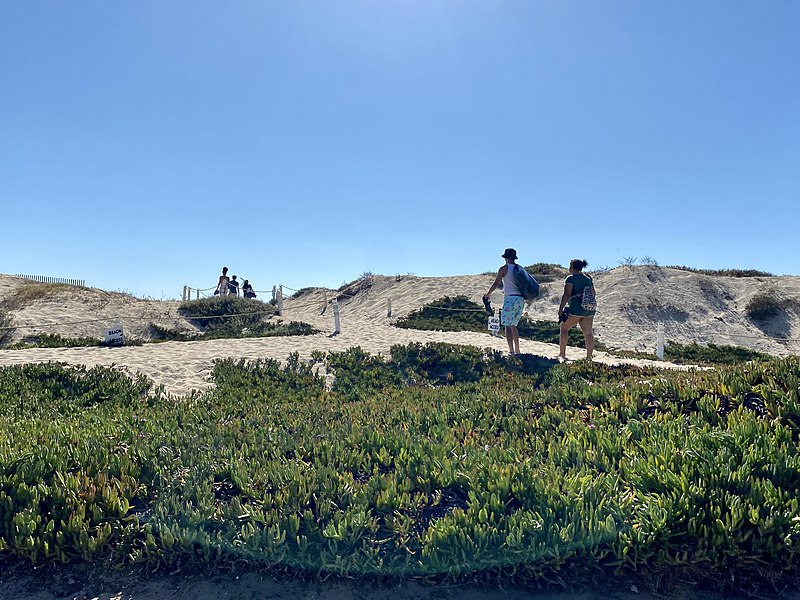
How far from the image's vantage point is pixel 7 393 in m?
7.88

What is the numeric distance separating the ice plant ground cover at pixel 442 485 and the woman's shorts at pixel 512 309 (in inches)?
160

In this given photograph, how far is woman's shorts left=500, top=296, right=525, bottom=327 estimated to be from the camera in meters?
9.89

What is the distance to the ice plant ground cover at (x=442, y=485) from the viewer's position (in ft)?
10.2

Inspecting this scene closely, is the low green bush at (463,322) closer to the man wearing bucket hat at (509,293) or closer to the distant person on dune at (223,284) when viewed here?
the man wearing bucket hat at (509,293)

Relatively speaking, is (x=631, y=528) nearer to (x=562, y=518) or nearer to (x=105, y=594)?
A: (x=562, y=518)

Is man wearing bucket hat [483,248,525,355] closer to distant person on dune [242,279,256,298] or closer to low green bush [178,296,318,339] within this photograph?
low green bush [178,296,318,339]

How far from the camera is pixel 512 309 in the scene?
32.7 feet

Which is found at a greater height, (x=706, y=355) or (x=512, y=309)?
(x=512, y=309)

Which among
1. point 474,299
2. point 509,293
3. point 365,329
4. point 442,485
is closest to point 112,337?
point 365,329

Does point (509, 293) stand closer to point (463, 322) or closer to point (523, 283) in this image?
point (523, 283)

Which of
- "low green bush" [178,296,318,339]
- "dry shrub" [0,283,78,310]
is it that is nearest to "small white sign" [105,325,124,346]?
"low green bush" [178,296,318,339]

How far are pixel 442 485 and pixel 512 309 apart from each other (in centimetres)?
651

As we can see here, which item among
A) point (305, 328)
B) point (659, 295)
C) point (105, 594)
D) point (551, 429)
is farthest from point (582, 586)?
point (659, 295)

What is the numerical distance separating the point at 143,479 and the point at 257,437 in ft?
3.51
